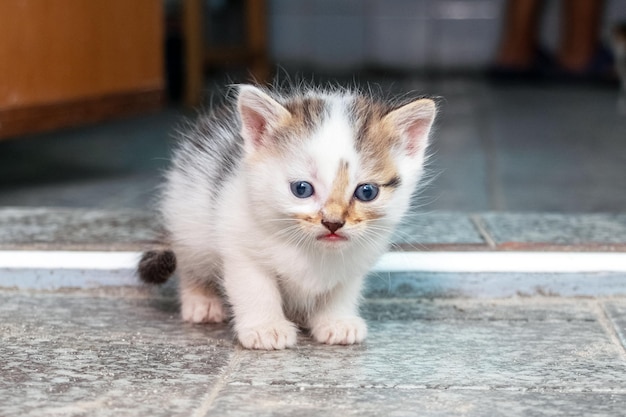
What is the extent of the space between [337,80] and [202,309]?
362cm

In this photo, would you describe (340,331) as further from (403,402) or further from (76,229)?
(76,229)

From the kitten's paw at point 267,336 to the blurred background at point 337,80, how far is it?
1.96 ft

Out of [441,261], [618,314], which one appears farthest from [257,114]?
[618,314]

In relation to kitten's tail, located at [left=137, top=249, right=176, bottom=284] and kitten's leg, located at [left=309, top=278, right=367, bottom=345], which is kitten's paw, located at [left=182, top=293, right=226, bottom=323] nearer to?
kitten's tail, located at [left=137, top=249, right=176, bottom=284]

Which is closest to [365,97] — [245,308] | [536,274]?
[245,308]

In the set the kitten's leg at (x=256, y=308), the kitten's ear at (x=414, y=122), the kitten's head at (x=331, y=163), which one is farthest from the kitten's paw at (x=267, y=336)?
the kitten's ear at (x=414, y=122)

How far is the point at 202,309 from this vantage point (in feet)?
7.34

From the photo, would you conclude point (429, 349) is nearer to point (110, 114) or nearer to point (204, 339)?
point (204, 339)

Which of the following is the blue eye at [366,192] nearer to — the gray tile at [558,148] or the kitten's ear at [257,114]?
the kitten's ear at [257,114]

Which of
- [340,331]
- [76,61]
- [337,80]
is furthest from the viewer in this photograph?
[337,80]

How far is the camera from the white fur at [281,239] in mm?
1882

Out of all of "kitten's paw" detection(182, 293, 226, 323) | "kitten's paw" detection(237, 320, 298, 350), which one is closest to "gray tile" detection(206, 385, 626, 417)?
"kitten's paw" detection(237, 320, 298, 350)

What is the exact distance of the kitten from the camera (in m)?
1.87

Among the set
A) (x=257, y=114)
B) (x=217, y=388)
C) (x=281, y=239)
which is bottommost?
(x=217, y=388)
